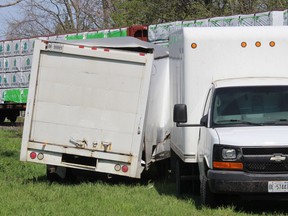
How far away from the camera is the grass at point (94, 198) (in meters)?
8.94

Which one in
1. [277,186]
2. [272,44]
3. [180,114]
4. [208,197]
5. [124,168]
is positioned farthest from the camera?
[124,168]

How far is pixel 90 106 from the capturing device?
36.7 ft

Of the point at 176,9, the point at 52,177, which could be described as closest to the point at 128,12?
the point at 176,9

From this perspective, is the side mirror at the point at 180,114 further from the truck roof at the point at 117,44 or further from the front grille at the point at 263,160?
the truck roof at the point at 117,44

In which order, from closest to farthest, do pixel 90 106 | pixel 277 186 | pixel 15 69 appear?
1. pixel 277 186
2. pixel 90 106
3. pixel 15 69

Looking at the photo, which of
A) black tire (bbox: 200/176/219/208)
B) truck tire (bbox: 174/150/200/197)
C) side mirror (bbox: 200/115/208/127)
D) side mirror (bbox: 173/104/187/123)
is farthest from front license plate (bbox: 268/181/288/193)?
truck tire (bbox: 174/150/200/197)

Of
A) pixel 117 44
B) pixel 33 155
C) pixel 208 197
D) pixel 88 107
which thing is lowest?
pixel 208 197

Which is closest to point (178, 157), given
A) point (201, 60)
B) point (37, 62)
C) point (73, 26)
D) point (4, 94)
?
point (201, 60)

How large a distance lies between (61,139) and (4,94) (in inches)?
619

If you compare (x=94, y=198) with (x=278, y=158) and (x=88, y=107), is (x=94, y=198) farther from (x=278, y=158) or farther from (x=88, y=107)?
(x=278, y=158)

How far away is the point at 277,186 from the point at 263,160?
378 mm

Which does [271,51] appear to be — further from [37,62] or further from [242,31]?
[37,62]

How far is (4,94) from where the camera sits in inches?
1038

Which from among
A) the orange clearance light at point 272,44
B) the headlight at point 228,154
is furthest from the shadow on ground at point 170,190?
the orange clearance light at point 272,44
